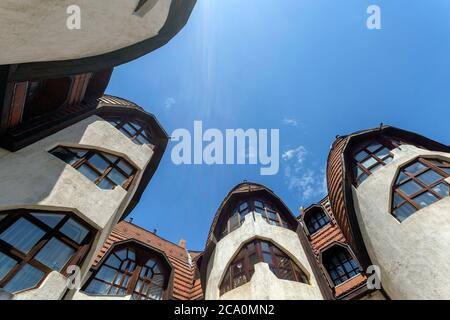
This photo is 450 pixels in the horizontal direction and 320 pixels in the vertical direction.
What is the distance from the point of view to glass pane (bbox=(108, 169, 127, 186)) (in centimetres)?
1025

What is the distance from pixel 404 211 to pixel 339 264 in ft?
17.9

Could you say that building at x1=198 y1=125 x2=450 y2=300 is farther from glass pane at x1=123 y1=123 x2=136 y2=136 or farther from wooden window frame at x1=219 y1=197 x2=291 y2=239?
glass pane at x1=123 y1=123 x2=136 y2=136

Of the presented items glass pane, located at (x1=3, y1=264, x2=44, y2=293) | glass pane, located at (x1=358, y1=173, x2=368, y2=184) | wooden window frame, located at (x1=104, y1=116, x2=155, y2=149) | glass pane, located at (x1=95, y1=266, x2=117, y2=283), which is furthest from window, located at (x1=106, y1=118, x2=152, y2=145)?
glass pane, located at (x1=358, y1=173, x2=368, y2=184)

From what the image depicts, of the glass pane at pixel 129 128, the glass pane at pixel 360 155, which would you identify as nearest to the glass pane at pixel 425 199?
the glass pane at pixel 360 155

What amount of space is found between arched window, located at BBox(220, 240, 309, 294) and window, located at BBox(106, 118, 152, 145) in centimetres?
790

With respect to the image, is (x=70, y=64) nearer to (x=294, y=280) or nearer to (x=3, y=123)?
(x=3, y=123)

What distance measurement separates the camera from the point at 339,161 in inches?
519

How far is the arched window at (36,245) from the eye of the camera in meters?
6.11

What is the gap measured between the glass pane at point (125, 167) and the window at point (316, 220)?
41.6ft

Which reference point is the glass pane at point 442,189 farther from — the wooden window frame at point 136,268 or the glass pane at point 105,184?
the glass pane at point 105,184
